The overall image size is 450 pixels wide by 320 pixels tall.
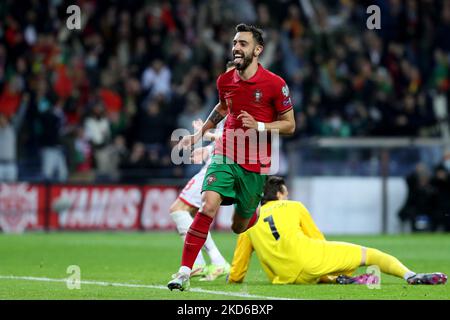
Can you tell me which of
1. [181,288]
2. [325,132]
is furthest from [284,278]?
[325,132]

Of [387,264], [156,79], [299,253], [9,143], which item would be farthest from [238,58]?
[156,79]

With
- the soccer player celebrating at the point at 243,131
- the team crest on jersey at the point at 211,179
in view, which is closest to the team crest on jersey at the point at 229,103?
the soccer player celebrating at the point at 243,131

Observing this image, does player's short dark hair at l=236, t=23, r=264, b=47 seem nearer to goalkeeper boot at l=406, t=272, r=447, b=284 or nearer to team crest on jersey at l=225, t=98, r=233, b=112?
team crest on jersey at l=225, t=98, r=233, b=112

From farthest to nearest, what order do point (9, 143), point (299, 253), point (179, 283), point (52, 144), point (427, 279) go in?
point (9, 143), point (52, 144), point (299, 253), point (427, 279), point (179, 283)

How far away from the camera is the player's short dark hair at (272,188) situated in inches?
450

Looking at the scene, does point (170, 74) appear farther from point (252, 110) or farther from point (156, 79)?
point (252, 110)

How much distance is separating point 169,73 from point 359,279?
13.9 meters

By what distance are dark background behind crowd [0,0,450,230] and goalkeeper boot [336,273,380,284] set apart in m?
11.3

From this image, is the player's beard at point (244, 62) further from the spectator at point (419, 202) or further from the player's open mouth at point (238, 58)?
the spectator at point (419, 202)

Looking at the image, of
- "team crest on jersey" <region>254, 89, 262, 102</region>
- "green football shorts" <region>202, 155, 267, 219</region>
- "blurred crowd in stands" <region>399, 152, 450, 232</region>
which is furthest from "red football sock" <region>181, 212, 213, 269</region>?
"blurred crowd in stands" <region>399, 152, 450, 232</region>

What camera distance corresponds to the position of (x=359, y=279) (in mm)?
11164

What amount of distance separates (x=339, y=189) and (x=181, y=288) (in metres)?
12.8

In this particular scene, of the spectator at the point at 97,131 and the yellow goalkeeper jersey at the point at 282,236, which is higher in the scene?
the spectator at the point at 97,131

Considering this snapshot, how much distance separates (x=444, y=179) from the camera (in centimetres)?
2208
